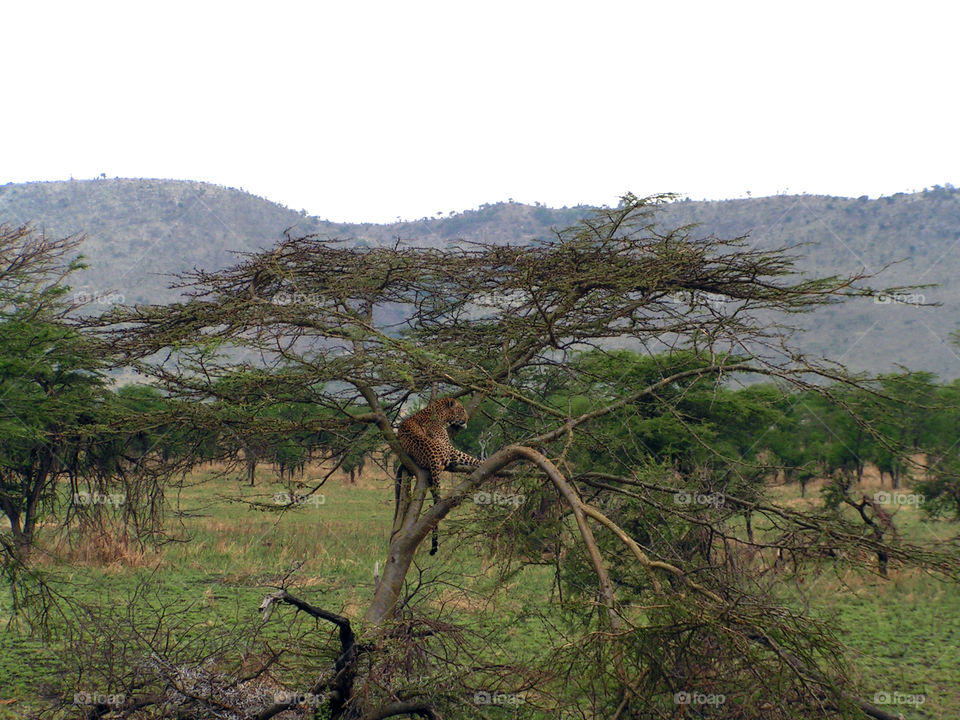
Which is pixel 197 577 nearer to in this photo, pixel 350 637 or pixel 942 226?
pixel 350 637

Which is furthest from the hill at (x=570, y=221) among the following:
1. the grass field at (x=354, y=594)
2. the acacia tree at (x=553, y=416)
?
the acacia tree at (x=553, y=416)

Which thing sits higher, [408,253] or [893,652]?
[408,253]

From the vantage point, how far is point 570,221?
103 meters

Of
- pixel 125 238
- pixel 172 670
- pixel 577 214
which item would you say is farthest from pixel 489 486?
pixel 577 214

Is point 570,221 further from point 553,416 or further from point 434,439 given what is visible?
point 553,416

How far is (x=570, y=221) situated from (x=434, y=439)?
98.2 metres

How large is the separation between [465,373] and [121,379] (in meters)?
61.1

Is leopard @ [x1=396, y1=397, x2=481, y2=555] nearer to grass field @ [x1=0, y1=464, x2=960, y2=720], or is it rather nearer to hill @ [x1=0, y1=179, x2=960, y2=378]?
grass field @ [x1=0, y1=464, x2=960, y2=720]

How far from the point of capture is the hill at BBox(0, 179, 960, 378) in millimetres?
69250

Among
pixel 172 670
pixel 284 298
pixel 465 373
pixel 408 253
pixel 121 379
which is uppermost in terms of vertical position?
pixel 408 253

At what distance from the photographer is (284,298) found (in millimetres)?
7199

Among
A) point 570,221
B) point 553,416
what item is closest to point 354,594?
point 553,416

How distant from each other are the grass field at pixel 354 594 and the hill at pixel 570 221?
154ft

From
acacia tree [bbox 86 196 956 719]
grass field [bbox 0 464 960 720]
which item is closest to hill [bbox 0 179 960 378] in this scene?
grass field [bbox 0 464 960 720]
